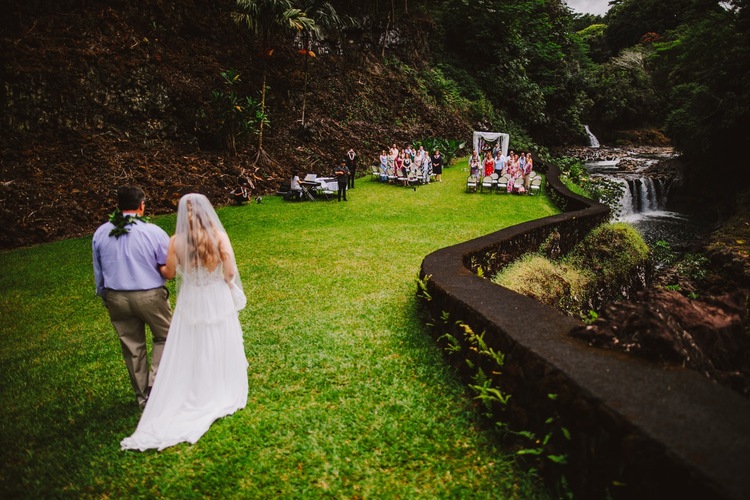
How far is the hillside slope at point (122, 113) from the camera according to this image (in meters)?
13.1

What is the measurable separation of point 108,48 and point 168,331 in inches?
694

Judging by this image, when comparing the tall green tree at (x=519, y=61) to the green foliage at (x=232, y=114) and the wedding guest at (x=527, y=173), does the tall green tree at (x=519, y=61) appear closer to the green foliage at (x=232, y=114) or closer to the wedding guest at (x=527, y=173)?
the wedding guest at (x=527, y=173)

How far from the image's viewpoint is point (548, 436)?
9.78 feet

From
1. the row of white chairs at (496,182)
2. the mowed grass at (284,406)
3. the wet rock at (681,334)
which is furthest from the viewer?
the row of white chairs at (496,182)

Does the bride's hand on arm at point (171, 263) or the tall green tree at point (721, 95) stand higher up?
the tall green tree at point (721, 95)

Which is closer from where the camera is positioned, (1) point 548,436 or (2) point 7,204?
(1) point 548,436

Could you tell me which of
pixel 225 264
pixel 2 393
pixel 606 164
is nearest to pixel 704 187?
pixel 606 164

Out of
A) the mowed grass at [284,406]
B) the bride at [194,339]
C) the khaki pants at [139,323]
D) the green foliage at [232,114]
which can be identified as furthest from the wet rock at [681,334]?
the green foliage at [232,114]

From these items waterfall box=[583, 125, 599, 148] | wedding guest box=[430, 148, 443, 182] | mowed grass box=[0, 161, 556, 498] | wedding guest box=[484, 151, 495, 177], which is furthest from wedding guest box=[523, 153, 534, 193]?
waterfall box=[583, 125, 599, 148]

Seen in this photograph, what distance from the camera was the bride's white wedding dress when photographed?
3.71 m

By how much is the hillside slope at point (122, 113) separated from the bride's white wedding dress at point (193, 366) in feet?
23.6

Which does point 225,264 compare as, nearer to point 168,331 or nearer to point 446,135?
point 168,331

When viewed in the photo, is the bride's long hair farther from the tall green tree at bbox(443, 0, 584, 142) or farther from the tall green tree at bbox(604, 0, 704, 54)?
the tall green tree at bbox(604, 0, 704, 54)

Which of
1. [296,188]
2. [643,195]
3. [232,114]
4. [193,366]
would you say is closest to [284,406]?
[193,366]
